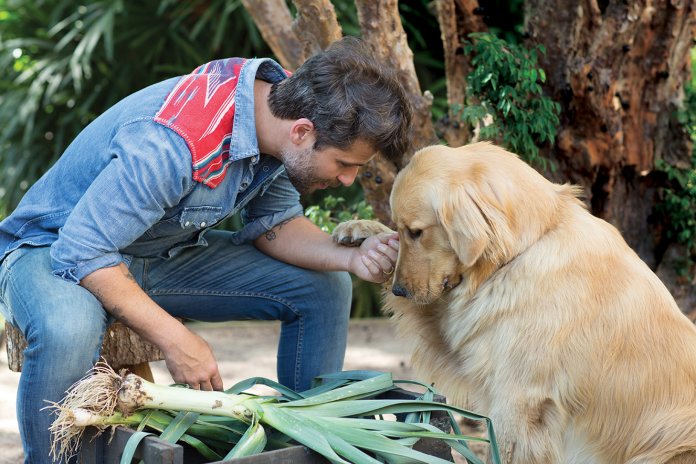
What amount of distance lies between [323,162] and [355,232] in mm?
429

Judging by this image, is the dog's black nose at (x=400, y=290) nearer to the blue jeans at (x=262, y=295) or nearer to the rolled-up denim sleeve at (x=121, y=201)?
the blue jeans at (x=262, y=295)

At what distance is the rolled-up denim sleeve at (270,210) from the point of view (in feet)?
9.93

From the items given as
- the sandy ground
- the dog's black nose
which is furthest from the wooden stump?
the sandy ground

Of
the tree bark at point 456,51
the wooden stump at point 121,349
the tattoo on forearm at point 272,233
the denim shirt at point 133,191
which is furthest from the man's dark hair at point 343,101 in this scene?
the tree bark at point 456,51

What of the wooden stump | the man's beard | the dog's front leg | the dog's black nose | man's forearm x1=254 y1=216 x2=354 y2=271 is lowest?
the dog's front leg

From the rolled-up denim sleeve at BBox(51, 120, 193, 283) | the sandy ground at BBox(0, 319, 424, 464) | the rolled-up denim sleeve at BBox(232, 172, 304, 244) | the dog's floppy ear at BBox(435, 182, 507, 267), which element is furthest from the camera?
the sandy ground at BBox(0, 319, 424, 464)

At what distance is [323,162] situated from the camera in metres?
2.58

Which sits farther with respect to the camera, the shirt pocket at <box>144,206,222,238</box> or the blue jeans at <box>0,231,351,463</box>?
the blue jeans at <box>0,231,351,463</box>

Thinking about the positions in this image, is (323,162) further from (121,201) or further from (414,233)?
(121,201)

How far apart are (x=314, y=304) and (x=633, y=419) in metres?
1.15

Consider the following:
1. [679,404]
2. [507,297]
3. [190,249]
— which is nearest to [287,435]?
[507,297]

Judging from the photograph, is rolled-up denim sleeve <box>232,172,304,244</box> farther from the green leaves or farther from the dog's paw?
the green leaves

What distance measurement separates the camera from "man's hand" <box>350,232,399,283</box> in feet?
9.04

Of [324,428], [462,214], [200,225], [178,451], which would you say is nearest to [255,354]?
[200,225]
